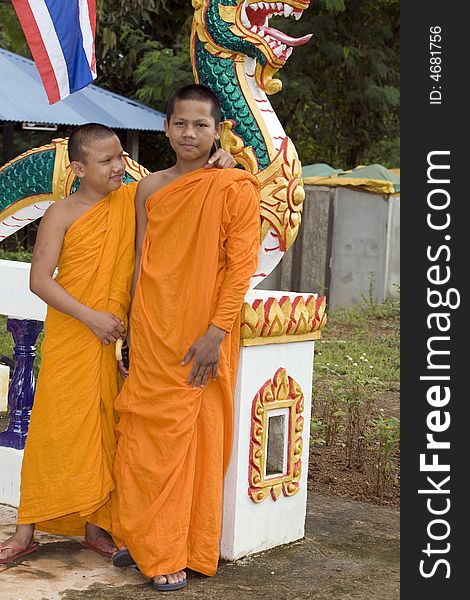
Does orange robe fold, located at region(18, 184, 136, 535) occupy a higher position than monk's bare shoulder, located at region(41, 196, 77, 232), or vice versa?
monk's bare shoulder, located at region(41, 196, 77, 232)

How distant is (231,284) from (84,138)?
0.87 m

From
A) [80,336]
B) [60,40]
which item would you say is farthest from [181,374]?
[60,40]

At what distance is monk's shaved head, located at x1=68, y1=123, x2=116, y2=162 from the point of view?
4.17 m

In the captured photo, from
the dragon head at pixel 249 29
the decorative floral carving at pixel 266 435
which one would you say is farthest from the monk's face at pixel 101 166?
the decorative floral carving at pixel 266 435

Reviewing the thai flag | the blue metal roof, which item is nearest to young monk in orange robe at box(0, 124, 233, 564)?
the thai flag

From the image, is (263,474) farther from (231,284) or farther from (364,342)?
(364,342)

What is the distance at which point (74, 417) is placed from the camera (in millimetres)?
4152

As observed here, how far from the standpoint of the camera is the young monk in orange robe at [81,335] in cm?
413

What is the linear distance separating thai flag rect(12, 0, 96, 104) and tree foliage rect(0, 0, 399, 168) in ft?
32.7

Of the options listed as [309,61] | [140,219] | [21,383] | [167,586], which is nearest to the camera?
[167,586]

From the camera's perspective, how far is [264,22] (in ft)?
14.6

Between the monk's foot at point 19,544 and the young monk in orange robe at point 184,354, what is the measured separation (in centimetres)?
41

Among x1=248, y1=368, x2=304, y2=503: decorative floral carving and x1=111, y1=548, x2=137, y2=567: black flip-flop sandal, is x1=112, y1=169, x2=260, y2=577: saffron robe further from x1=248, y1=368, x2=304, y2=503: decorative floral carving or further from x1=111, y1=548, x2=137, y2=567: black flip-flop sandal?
x1=248, y1=368, x2=304, y2=503: decorative floral carving

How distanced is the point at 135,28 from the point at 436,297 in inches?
560
